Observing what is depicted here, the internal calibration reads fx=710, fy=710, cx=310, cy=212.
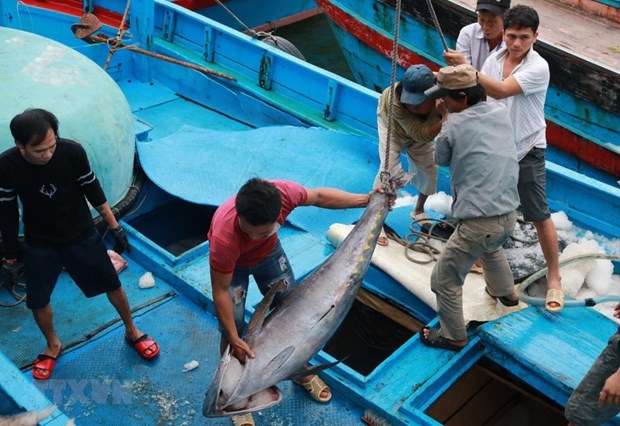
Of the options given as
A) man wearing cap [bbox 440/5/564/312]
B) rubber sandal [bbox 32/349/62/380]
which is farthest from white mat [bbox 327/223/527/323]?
rubber sandal [bbox 32/349/62/380]

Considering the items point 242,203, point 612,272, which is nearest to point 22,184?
point 242,203

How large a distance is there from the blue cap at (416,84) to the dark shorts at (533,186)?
0.79 metres

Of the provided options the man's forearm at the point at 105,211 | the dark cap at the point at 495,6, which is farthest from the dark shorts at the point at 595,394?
the man's forearm at the point at 105,211

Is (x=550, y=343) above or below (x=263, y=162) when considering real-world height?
above

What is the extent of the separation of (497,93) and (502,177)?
659mm

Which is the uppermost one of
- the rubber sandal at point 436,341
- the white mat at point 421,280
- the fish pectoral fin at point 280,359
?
the fish pectoral fin at point 280,359

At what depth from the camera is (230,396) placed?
11.1ft

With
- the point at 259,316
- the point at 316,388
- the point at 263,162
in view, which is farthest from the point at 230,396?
the point at 263,162

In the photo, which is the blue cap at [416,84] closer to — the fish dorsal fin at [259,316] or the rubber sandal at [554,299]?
the rubber sandal at [554,299]

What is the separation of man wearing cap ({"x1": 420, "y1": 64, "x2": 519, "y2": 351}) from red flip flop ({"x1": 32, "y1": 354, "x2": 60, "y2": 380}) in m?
2.42

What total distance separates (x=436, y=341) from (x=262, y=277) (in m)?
1.33

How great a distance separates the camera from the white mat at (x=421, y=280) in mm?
4720

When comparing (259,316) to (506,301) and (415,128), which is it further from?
(415,128)

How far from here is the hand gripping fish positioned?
342 cm
